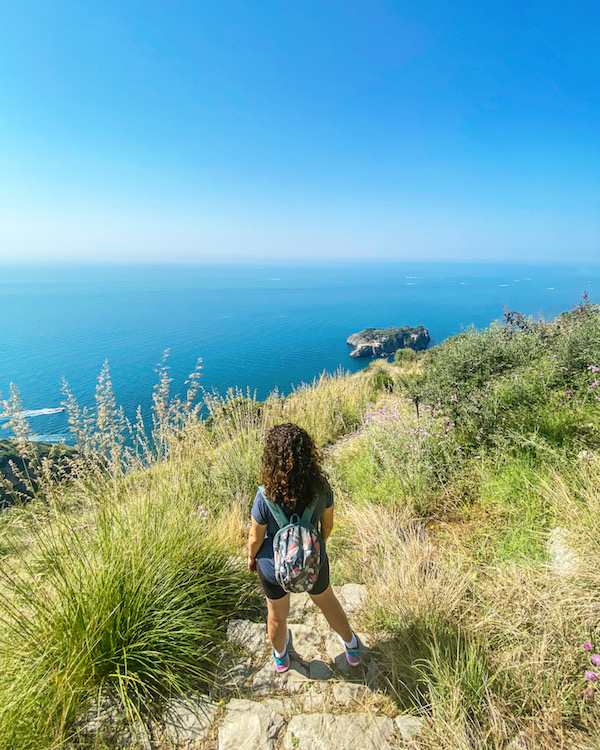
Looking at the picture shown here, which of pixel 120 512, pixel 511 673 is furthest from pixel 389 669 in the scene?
pixel 120 512

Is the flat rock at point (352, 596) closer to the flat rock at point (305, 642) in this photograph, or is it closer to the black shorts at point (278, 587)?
the flat rock at point (305, 642)

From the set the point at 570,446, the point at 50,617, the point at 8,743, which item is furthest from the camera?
the point at 570,446

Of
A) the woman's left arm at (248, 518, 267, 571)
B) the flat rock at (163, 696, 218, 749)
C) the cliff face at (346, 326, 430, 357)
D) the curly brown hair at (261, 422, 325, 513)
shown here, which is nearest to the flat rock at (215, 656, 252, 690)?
the flat rock at (163, 696, 218, 749)

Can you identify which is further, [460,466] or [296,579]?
[460,466]

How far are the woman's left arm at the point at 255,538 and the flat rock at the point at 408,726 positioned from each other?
1151mm

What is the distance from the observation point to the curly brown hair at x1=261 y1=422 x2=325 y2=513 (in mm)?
1917

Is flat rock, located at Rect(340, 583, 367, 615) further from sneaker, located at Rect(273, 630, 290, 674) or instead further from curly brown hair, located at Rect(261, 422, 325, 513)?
curly brown hair, located at Rect(261, 422, 325, 513)

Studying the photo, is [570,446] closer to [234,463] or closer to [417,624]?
[417,624]

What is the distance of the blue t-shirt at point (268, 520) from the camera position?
2.01m

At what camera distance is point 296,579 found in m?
1.84

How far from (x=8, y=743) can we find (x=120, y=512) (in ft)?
4.96

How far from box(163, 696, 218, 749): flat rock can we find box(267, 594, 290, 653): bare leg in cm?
47

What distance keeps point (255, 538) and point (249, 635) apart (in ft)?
3.51

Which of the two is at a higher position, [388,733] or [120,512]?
[120,512]
